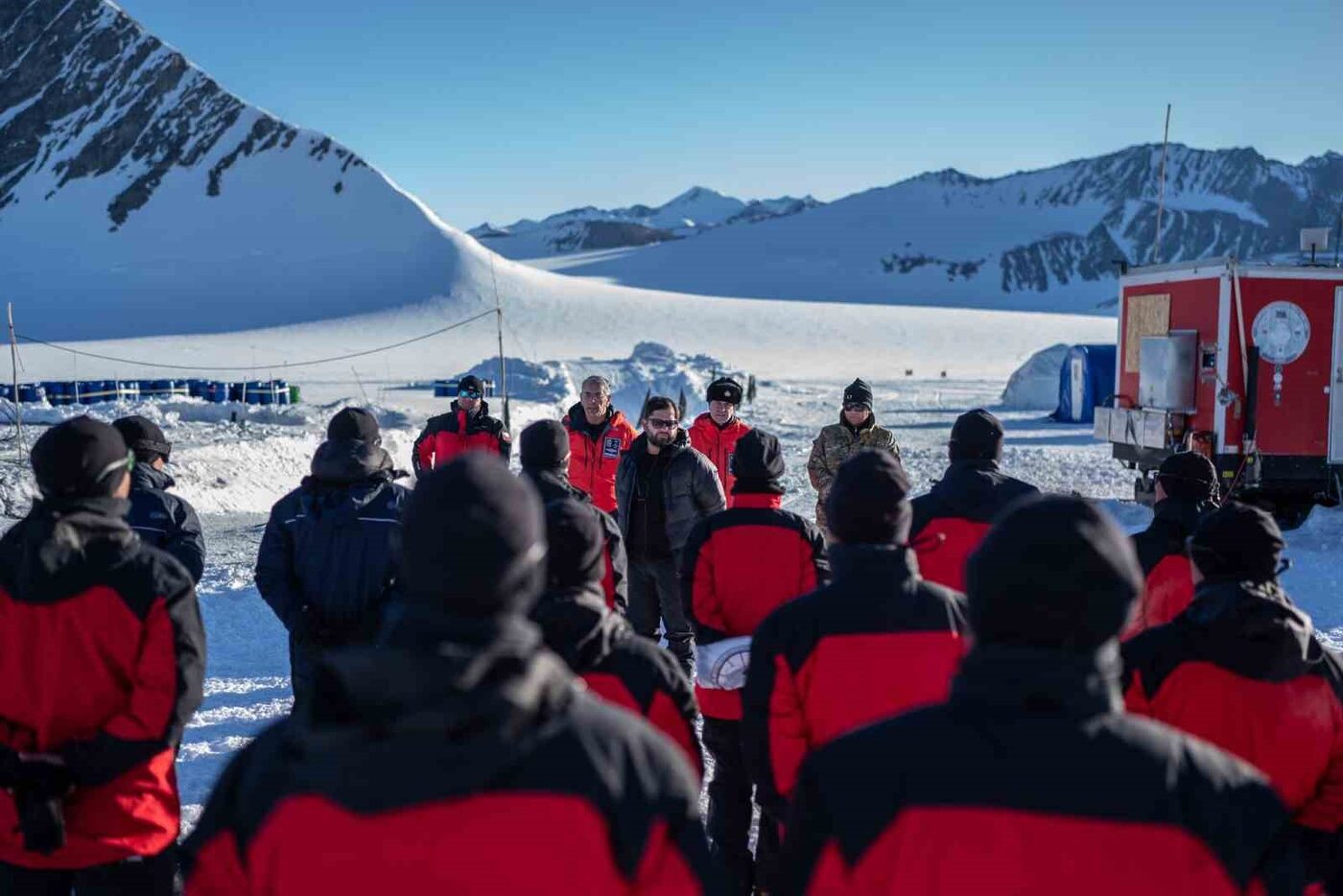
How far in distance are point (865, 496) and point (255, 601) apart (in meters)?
5.81

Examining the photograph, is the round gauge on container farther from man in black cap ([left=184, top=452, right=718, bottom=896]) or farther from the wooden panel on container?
man in black cap ([left=184, top=452, right=718, bottom=896])

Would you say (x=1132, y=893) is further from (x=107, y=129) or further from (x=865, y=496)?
(x=107, y=129)

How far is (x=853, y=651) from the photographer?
2.39m

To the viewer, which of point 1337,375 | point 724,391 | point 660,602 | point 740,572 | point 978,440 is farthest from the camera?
point 1337,375

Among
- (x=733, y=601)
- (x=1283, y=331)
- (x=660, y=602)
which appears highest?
(x=1283, y=331)

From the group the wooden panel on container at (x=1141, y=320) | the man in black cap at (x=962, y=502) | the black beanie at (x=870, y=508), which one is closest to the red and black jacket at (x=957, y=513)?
the man in black cap at (x=962, y=502)

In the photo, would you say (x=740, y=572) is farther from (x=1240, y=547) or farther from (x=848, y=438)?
(x=848, y=438)

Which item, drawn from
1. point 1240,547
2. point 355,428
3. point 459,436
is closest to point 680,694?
point 1240,547

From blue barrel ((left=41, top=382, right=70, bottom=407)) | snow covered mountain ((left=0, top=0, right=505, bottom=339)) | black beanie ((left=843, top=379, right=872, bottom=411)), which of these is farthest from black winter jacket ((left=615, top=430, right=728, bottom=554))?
snow covered mountain ((left=0, top=0, right=505, bottom=339))

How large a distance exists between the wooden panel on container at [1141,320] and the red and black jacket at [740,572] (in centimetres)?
839

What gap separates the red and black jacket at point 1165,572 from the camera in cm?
356

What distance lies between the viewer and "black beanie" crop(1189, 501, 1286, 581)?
7.90 ft

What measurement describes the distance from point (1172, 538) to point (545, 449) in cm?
220

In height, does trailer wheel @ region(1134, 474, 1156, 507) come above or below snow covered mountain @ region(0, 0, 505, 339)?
below
